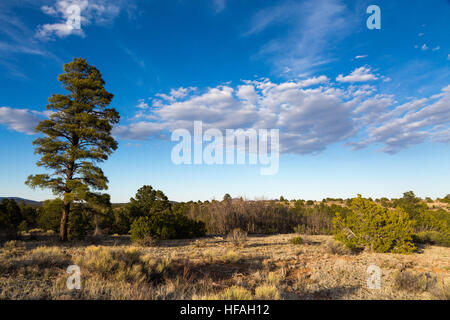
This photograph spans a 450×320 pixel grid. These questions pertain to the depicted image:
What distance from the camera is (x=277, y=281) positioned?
655 cm

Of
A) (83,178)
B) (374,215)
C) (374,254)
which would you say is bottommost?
(374,254)

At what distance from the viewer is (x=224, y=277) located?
732 centimetres

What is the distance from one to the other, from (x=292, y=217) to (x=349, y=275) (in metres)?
17.2

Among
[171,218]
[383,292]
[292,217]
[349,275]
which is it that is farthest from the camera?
[292,217]

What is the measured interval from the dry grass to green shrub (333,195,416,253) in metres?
0.88

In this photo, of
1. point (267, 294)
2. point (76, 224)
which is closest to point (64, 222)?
point (76, 224)

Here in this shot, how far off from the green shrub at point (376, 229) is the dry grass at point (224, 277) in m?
0.88

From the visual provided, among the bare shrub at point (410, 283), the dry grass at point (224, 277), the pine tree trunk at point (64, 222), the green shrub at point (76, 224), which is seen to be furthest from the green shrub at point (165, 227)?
the bare shrub at point (410, 283)

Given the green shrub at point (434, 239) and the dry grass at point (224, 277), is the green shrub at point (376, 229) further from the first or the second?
the green shrub at point (434, 239)

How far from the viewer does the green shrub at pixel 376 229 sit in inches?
419

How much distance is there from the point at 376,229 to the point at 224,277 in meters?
8.00

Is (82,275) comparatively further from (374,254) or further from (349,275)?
(374,254)
